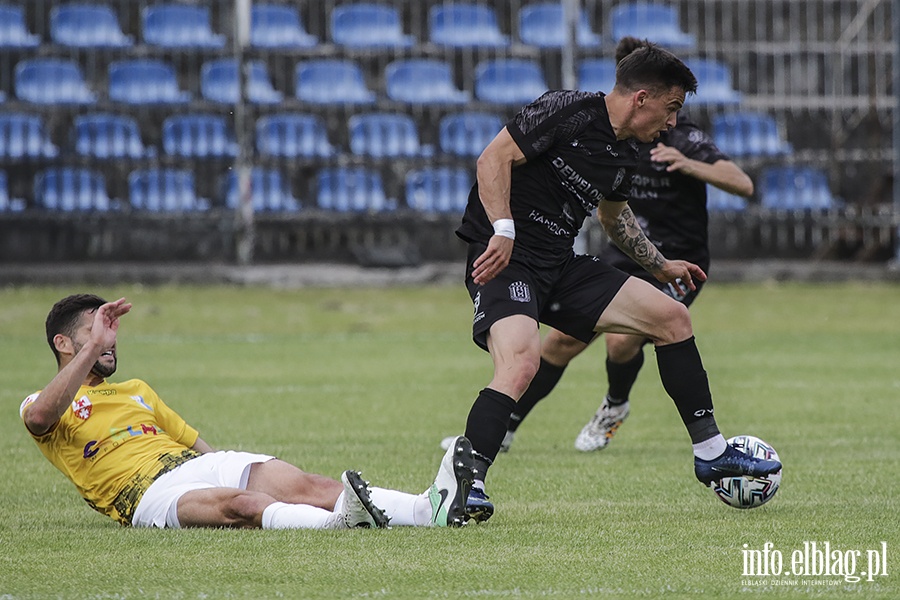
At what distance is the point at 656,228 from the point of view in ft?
32.5

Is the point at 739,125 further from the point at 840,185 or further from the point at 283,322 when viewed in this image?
the point at 283,322

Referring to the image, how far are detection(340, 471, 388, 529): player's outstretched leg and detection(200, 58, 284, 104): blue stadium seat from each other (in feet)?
63.6

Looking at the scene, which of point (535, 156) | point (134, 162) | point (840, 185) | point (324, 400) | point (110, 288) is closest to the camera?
point (535, 156)

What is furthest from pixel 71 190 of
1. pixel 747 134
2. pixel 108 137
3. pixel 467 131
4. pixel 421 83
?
pixel 747 134

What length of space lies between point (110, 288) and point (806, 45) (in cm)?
1295

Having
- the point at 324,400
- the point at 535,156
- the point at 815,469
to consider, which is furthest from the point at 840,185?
the point at 535,156

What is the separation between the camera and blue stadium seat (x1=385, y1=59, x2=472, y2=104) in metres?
25.8

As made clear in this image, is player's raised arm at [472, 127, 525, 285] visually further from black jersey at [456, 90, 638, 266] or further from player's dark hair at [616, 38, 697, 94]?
player's dark hair at [616, 38, 697, 94]

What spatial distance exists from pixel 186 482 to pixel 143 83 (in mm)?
19715

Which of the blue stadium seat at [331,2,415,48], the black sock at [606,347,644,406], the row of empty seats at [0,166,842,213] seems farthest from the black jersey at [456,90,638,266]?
the blue stadium seat at [331,2,415,48]

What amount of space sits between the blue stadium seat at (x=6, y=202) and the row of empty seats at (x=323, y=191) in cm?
2

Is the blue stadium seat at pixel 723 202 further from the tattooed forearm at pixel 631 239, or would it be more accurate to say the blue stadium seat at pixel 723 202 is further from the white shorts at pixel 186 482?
the white shorts at pixel 186 482

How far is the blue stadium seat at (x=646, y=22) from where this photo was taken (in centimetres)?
2602

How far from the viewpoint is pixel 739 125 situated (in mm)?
25562
